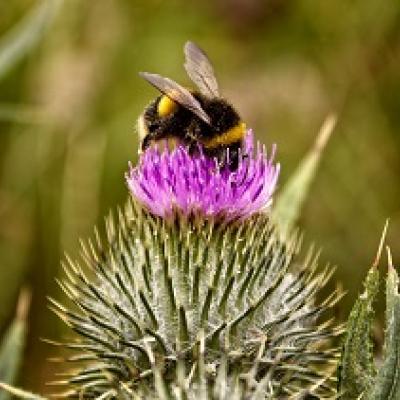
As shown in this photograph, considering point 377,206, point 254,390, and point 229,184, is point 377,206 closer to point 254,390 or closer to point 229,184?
point 229,184

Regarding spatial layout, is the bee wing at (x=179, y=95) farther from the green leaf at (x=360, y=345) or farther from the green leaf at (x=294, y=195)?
the green leaf at (x=360, y=345)

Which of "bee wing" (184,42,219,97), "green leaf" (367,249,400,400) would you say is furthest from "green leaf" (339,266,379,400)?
"bee wing" (184,42,219,97)

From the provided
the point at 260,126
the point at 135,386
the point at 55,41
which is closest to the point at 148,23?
the point at 55,41

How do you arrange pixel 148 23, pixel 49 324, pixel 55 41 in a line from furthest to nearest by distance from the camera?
pixel 148 23, pixel 55 41, pixel 49 324

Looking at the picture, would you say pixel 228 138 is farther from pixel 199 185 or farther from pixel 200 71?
pixel 200 71

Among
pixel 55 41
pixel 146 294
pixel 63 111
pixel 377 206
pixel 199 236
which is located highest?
pixel 55 41

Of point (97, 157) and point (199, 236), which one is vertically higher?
point (97, 157)

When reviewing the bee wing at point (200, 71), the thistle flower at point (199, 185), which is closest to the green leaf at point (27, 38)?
the bee wing at point (200, 71)

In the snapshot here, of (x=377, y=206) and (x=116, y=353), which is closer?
(x=116, y=353)
